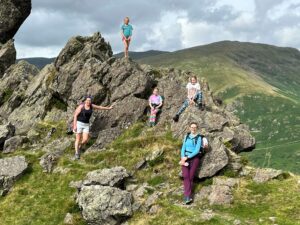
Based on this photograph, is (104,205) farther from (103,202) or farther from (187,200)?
(187,200)

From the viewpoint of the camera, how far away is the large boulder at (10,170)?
1096 inches

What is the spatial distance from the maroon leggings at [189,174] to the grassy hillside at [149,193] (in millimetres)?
1029

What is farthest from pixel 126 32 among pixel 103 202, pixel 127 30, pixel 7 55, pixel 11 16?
pixel 11 16

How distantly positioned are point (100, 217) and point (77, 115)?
964 centimetres

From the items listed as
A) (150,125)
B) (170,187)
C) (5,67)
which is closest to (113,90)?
(150,125)

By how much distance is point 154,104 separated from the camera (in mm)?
34750

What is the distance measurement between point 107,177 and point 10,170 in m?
8.41

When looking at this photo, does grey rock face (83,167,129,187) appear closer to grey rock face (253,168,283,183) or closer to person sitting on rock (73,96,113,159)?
person sitting on rock (73,96,113,159)

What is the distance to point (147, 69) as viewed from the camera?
43.9 meters

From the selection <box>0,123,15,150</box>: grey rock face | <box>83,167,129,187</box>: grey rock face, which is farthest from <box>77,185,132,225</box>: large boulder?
<box>0,123,15,150</box>: grey rock face

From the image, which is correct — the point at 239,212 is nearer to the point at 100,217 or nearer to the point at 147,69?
the point at 100,217

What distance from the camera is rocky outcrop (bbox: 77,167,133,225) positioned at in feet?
73.9

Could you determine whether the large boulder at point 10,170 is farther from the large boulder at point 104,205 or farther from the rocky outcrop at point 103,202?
the large boulder at point 104,205

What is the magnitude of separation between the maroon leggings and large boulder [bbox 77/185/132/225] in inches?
138
